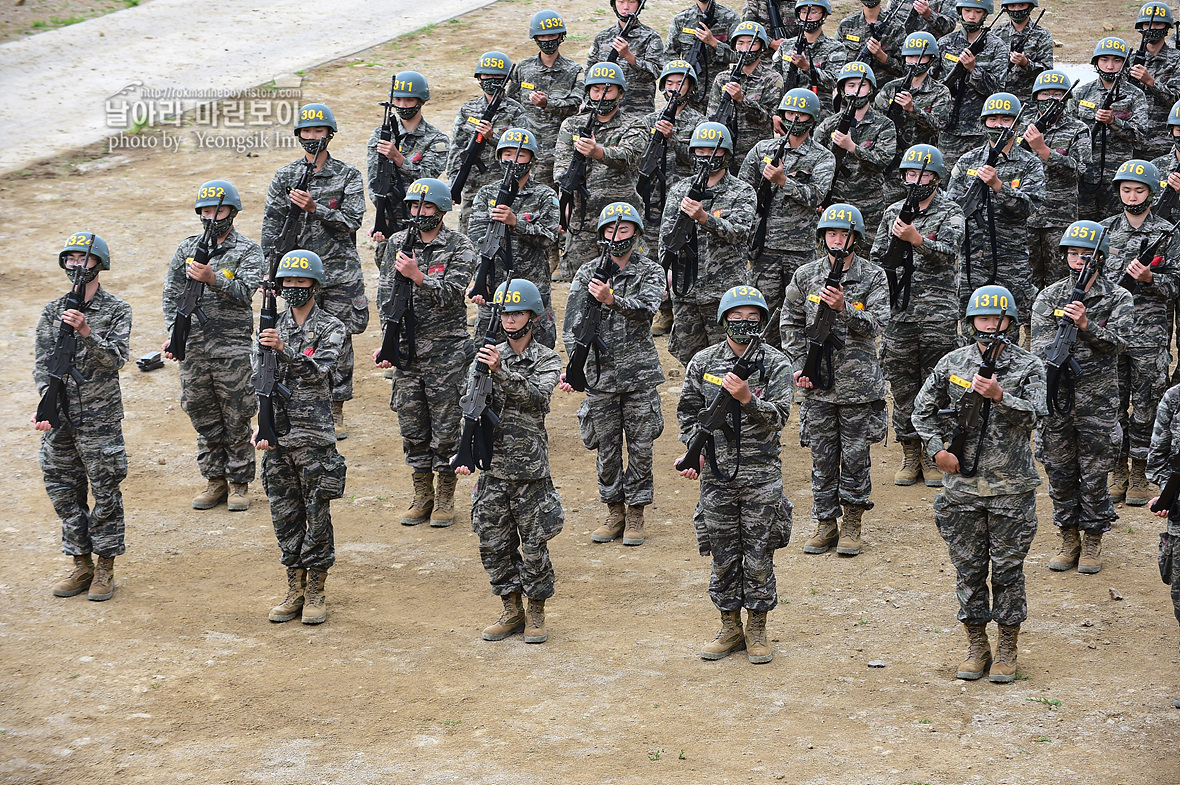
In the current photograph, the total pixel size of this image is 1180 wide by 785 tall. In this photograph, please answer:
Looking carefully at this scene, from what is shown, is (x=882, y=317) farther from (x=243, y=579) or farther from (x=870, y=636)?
(x=243, y=579)

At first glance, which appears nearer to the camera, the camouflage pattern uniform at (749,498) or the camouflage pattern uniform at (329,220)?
the camouflage pattern uniform at (749,498)

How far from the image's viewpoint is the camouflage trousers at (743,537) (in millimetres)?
8898

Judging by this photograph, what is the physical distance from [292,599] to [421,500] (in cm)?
191

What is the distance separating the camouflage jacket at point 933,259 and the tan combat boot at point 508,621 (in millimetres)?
4231

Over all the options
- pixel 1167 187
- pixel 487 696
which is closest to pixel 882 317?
pixel 1167 187

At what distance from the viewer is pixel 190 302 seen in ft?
37.0

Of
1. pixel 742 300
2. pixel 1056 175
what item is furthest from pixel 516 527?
pixel 1056 175

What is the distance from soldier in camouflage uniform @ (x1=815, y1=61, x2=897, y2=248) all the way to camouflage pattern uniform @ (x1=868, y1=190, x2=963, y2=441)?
179cm

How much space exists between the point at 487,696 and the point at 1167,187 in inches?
307

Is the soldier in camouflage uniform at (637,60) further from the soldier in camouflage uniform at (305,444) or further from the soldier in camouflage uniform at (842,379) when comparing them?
the soldier in camouflage uniform at (305,444)

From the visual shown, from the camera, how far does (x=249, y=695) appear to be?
8.93 m

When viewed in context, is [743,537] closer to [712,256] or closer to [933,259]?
[712,256]

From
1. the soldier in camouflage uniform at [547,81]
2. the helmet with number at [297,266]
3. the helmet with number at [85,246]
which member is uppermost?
the soldier in camouflage uniform at [547,81]

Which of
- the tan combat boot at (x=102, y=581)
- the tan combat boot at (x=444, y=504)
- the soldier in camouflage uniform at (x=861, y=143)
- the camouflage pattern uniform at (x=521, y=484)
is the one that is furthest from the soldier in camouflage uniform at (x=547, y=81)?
the tan combat boot at (x=102, y=581)
